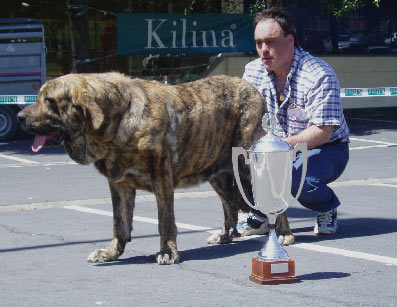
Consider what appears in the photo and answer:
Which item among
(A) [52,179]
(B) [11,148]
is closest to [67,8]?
(B) [11,148]

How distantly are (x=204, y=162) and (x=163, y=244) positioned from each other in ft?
2.70

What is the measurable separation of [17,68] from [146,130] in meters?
10.6

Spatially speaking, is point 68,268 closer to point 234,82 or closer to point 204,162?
point 204,162

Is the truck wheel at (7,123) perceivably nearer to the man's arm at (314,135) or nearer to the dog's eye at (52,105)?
the man's arm at (314,135)

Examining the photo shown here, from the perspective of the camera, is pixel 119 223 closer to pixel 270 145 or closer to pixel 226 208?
pixel 226 208

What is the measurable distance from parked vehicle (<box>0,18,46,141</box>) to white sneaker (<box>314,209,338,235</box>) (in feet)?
31.6

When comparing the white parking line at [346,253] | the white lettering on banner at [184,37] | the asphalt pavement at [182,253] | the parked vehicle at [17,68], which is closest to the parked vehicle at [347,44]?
the white lettering on banner at [184,37]

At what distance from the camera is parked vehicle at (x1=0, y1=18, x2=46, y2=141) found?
15750mm

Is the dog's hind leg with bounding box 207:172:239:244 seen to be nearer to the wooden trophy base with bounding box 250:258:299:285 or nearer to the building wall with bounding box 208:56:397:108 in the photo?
the wooden trophy base with bounding box 250:258:299:285

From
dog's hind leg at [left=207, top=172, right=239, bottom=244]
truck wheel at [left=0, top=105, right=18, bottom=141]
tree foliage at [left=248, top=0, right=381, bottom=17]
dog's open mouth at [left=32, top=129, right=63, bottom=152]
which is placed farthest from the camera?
tree foliage at [left=248, top=0, right=381, bottom=17]

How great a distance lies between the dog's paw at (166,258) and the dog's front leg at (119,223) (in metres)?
0.35

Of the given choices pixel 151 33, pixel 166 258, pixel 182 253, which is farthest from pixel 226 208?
pixel 151 33

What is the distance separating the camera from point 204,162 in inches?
254

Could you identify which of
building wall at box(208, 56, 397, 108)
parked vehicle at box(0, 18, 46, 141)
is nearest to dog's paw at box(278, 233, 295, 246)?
parked vehicle at box(0, 18, 46, 141)
